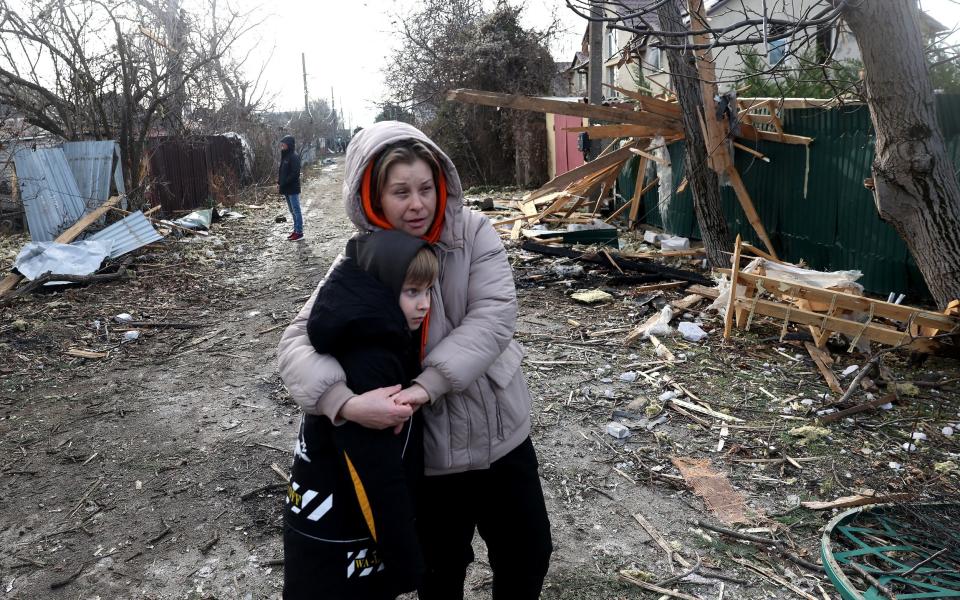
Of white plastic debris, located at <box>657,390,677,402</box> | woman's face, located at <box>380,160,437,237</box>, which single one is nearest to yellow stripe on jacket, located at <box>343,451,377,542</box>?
woman's face, located at <box>380,160,437,237</box>

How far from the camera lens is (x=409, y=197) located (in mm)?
1909

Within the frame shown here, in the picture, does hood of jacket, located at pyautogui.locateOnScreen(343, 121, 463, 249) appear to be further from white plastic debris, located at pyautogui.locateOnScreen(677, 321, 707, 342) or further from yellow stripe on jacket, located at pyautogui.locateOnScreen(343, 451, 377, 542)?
white plastic debris, located at pyautogui.locateOnScreen(677, 321, 707, 342)

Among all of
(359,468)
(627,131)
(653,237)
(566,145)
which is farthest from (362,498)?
(566,145)

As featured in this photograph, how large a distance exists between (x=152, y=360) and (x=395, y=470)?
5.33 m

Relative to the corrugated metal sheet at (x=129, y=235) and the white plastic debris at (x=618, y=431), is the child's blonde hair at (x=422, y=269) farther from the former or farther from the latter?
the corrugated metal sheet at (x=129, y=235)

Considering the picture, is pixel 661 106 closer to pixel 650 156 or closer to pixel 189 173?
pixel 650 156

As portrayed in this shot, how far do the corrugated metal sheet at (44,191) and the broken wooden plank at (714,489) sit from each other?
1120cm

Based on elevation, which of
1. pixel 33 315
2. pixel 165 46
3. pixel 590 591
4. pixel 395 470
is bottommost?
pixel 590 591

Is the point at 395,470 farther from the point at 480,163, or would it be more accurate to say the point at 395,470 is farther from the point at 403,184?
the point at 480,163

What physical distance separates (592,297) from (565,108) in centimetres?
283

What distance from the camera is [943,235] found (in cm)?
526

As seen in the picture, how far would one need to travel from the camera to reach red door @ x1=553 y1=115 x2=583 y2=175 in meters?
18.3

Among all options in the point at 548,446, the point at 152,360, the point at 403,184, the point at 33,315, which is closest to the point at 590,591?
the point at 548,446

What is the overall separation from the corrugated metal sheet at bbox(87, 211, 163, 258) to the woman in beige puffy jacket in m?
9.72
